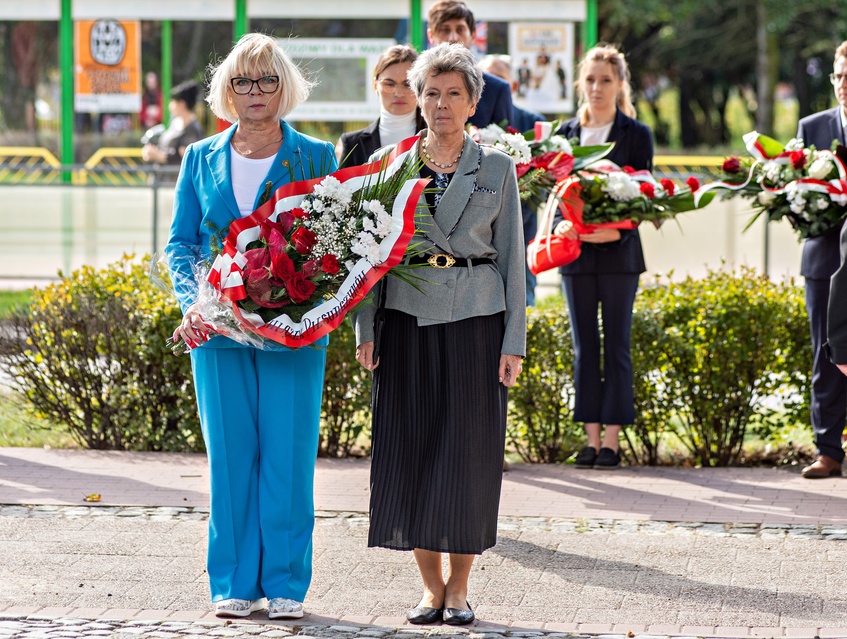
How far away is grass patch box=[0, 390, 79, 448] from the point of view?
820 cm

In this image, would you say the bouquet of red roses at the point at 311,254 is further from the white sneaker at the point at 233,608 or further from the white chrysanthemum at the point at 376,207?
the white sneaker at the point at 233,608

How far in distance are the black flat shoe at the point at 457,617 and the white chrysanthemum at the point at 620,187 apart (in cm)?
300

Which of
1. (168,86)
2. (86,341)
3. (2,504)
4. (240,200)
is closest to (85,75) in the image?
(168,86)

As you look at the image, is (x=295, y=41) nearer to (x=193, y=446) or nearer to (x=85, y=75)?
(x=85, y=75)

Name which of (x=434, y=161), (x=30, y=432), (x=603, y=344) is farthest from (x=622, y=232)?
(x=30, y=432)

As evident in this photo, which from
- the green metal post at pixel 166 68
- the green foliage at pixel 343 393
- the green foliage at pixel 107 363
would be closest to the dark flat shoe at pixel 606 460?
the green foliage at pixel 343 393

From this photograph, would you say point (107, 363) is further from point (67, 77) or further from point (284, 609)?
point (67, 77)

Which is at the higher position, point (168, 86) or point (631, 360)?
point (168, 86)

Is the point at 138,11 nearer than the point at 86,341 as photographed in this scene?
No

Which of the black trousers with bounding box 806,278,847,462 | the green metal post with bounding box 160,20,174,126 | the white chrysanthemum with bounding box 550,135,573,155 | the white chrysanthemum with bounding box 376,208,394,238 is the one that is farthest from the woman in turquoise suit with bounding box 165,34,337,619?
the green metal post with bounding box 160,20,174,126

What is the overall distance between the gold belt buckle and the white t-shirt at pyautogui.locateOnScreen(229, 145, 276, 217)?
0.68m

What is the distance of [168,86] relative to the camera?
15.8 m

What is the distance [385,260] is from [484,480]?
2.87 ft

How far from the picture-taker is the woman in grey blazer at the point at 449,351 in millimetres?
4680
